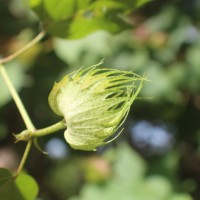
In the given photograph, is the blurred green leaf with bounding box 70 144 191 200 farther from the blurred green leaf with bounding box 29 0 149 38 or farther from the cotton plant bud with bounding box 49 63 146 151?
the cotton plant bud with bounding box 49 63 146 151

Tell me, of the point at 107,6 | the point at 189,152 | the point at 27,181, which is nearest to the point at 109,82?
the point at 27,181

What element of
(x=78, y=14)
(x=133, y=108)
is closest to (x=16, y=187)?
(x=78, y=14)

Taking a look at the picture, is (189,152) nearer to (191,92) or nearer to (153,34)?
(191,92)

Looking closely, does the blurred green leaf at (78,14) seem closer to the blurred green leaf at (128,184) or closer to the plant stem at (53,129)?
the plant stem at (53,129)

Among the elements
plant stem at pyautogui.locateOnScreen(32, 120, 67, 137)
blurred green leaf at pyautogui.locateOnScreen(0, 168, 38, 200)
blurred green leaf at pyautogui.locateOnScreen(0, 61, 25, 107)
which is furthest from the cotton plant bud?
blurred green leaf at pyautogui.locateOnScreen(0, 61, 25, 107)

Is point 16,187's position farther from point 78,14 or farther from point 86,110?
point 78,14

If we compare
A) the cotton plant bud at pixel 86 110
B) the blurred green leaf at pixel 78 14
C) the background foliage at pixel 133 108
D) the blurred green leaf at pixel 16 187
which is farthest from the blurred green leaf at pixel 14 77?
the cotton plant bud at pixel 86 110
